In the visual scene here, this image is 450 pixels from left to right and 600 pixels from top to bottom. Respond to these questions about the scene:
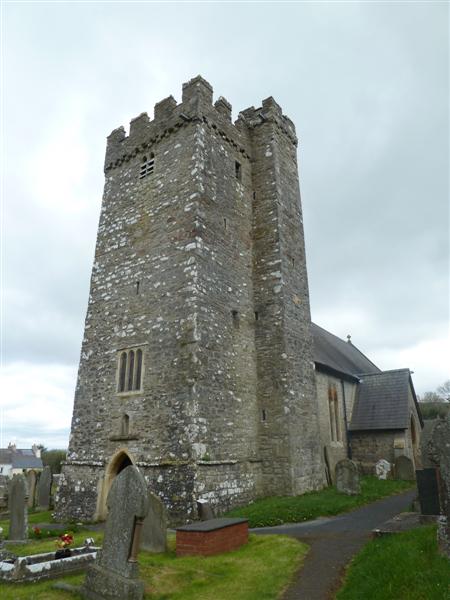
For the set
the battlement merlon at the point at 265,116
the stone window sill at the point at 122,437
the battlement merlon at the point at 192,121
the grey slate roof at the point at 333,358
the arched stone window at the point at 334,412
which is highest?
the battlement merlon at the point at 265,116

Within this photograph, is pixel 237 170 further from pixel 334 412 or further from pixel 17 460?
pixel 17 460

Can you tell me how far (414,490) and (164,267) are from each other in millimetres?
13589

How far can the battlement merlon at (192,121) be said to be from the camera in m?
16.9

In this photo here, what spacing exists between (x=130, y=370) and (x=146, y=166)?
842 centimetres

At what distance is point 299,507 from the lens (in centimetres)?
1258

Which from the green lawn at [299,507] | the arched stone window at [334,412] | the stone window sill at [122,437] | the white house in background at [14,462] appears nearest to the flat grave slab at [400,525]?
the green lawn at [299,507]

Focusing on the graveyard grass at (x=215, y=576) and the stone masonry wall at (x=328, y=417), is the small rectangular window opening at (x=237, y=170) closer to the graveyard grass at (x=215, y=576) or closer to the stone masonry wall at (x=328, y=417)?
the stone masonry wall at (x=328, y=417)

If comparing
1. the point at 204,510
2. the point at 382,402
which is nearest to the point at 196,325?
the point at 204,510

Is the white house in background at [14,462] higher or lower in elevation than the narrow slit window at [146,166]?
lower

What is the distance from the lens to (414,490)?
59.1 feet

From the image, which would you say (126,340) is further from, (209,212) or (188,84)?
(188,84)

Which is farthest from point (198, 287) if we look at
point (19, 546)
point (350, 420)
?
point (350, 420)

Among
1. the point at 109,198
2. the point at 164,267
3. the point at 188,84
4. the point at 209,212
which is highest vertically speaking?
the point at 188,84

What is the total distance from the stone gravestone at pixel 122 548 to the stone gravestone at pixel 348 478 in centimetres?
1006
